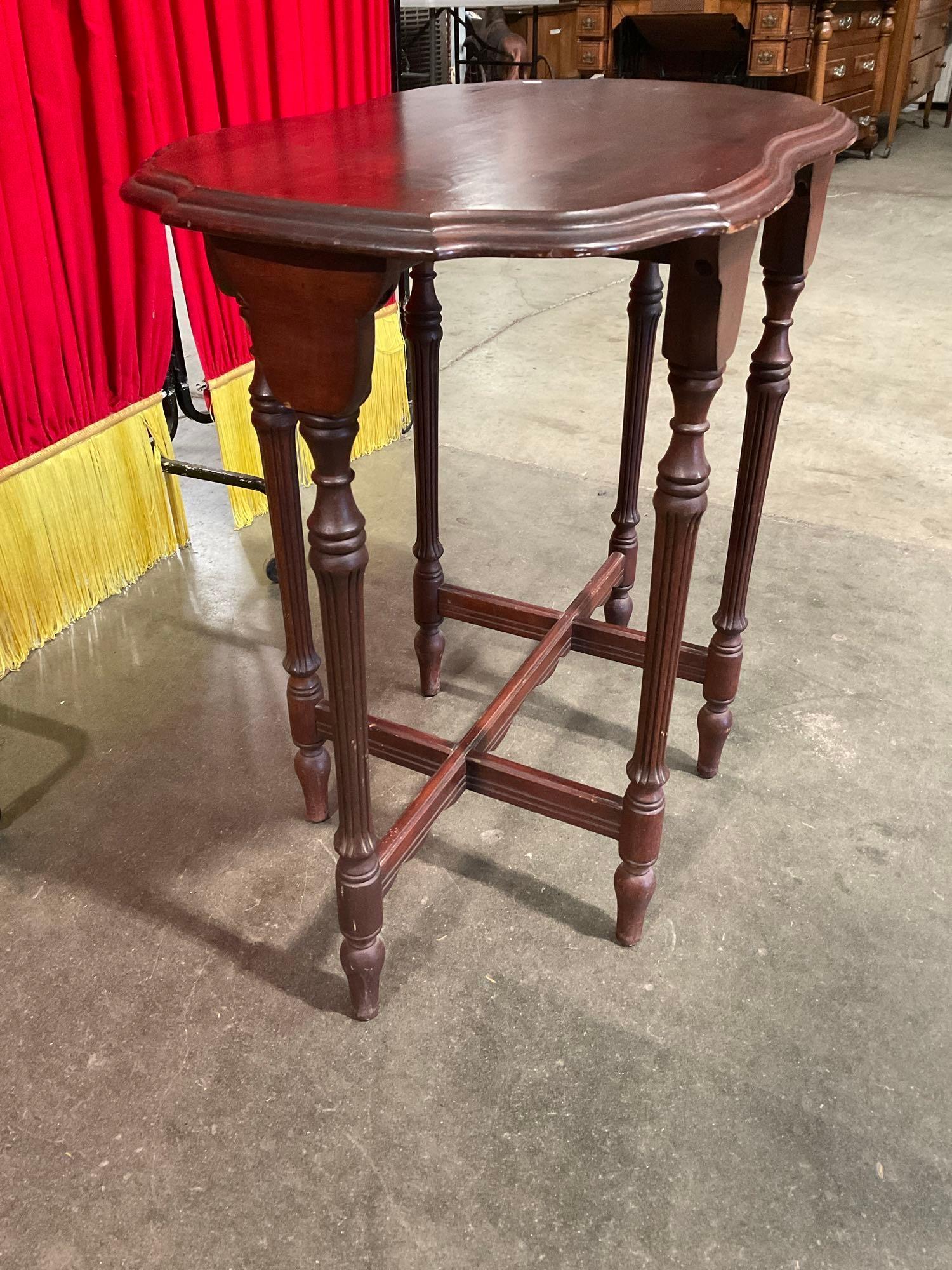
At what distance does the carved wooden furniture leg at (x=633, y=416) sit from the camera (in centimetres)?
154

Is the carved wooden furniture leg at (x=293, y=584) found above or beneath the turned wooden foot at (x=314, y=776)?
above

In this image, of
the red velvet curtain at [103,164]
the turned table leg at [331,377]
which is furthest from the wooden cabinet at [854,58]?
the turned table leg at [331,377]

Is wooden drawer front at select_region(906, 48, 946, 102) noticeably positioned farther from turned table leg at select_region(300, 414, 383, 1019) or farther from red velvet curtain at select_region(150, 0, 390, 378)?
turned table leg at select_region(300, 414, 383, 1019)

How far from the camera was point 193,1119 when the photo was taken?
1.10m

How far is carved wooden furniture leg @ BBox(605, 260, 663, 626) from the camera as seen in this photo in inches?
60.5

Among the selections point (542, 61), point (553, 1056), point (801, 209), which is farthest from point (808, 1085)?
point (542, 61)

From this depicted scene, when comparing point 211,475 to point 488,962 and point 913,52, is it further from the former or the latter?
point 913,52

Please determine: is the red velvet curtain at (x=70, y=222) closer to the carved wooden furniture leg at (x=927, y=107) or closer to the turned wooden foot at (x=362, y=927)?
the turned wooden foot at (x=362, y=927)

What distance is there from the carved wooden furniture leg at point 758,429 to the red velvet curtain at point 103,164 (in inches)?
44.9

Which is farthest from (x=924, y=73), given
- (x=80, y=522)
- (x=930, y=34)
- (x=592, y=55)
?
(x=80, y=522)

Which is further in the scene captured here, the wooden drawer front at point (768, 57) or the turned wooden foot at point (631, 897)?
the wooden drawer front at point (768, 57)

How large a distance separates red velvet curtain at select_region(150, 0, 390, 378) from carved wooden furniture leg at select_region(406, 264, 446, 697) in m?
0.68

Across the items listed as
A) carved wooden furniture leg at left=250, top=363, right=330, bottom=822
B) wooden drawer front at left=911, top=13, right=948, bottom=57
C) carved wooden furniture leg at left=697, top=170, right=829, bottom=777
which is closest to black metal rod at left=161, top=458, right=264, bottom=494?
carved wooden furniture leg at left=250, top=363, right=330, bottom=822

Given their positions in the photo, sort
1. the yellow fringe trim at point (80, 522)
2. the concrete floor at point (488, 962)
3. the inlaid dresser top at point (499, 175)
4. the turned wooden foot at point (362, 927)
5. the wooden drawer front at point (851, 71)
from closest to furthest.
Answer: the inlaid dresser top at point (499, 175), the concrete floor at point (488, 962), the turned wooden foot at point (362, 927), the yellow fringe trim at point (80, 522), the wooden drawer front at point (851, 71)
